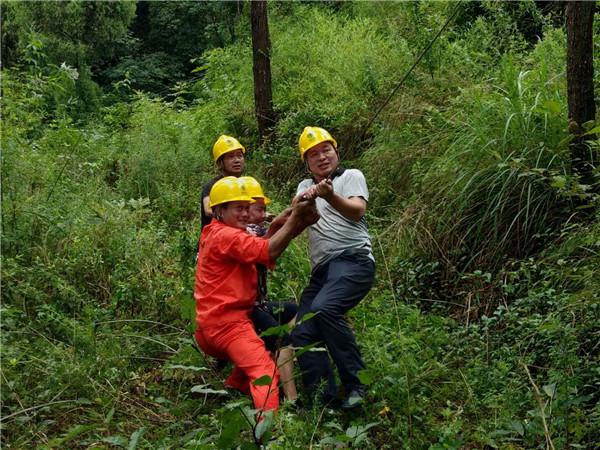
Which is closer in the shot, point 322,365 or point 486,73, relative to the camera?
point 322,365

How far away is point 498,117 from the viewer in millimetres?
6777

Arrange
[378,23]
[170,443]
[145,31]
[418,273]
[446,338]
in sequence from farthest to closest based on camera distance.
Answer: [145,31], [378,23], [418,273], [446,338], [170,443]

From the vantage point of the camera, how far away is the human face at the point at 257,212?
5051 mm

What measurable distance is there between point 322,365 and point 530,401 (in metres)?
1.20

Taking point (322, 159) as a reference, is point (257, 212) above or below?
below

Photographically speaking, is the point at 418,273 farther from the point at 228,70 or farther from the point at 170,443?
the point at 228,70

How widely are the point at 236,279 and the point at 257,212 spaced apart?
735 mm

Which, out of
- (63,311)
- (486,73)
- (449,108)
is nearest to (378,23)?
A: (486,73)

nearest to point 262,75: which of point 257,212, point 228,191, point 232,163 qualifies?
point 232,163

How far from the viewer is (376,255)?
→ 22.8 feet

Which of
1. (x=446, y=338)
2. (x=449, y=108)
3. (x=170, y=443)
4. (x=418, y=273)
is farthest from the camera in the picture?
(x=449, y=108)

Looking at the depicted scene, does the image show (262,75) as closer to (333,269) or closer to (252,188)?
(252,188)

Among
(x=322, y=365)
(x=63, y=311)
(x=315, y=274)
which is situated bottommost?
(x=63, y=311)

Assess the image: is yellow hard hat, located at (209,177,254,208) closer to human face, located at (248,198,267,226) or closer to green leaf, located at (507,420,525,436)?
human face, located at (248,198,267,226)
